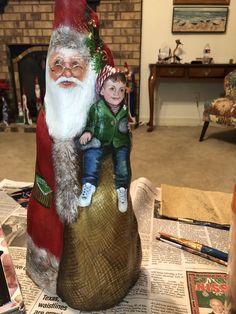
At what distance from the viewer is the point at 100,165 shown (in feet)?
1.64

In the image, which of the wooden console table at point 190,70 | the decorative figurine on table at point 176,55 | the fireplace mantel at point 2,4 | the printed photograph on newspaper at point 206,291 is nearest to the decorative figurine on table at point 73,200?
the printed photograph on newspaper at point 206,291

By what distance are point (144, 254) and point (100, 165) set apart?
299 millimetres

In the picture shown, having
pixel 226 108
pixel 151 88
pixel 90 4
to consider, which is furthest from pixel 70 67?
pixel 90 4

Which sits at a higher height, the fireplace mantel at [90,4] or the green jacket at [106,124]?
the fireplace mantel at [90,4]

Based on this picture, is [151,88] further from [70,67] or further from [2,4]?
[70,67]

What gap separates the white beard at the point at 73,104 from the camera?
481mm

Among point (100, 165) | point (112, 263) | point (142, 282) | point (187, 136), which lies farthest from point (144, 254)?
point (187, 136)

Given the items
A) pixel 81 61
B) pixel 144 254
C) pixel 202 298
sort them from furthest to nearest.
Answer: pixel 144 254 < pixel 202 298 < pixel 81 61

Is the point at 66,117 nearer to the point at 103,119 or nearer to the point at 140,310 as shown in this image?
the point at 103,119

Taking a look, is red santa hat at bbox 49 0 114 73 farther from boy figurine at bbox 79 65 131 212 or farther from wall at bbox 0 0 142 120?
wall at bbox 0 0 142 120

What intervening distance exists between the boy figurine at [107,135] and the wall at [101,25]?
212cm

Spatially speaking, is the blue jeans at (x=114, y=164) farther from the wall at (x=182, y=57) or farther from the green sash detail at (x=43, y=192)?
the wall at (x=182, y=57)

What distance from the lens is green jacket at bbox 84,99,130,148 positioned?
48 centimetres

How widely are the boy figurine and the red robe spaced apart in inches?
2.2
